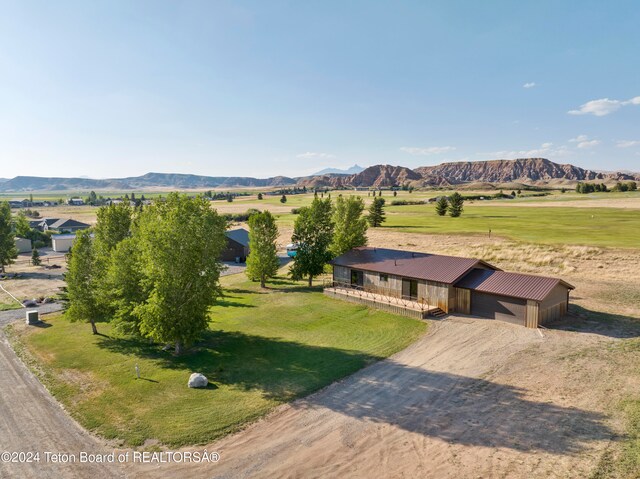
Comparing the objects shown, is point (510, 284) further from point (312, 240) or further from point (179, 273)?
point (179, 273)

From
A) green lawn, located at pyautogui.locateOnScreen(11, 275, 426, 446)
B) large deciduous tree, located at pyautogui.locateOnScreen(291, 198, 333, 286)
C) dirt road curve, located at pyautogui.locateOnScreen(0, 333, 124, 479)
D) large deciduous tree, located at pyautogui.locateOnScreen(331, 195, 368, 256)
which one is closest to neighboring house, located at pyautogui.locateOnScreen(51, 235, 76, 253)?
green lawn, located at pyautogui.locateOnScreen(11, 275, 426, 446)

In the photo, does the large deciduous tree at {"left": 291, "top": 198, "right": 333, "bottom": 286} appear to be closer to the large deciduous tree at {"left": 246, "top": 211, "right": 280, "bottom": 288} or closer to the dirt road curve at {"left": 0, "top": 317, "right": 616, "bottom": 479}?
the large deciduous tree at {"left": 246, "top": 211, "right": 280, "bottom": 288}

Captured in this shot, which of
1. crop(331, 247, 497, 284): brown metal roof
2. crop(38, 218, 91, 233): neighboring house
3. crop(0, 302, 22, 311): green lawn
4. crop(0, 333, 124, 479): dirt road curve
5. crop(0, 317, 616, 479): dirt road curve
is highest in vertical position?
crop(38, 218, 91, 233): neighboring house

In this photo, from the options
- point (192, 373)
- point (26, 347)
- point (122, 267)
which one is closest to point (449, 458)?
point (192, 373)

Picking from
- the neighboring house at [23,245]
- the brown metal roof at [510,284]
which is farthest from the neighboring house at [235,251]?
the neighboring house at [23,245]

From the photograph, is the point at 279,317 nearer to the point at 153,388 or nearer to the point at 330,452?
the point at 153,388

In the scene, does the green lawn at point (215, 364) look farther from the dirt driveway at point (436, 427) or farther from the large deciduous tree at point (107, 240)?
the large deciduous tree at point (107, 240)
